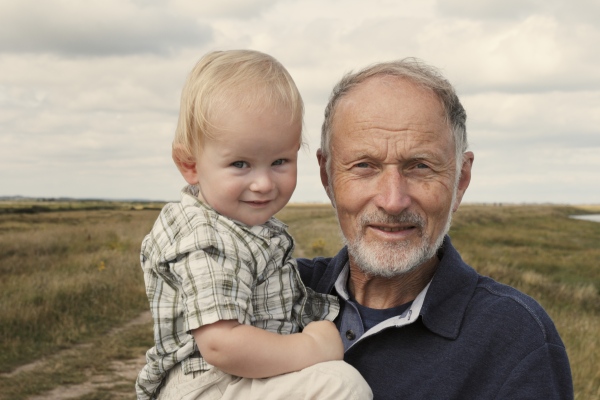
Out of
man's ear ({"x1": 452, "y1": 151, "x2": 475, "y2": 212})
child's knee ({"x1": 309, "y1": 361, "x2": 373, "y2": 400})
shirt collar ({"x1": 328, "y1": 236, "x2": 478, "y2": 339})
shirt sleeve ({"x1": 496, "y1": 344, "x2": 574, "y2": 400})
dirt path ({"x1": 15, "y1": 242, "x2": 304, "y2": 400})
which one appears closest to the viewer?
child's knee ({"x1": 309, "y1": 361, "x2": 373, "y2": 400})

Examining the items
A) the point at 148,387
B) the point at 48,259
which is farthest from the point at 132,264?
the point at 148,387

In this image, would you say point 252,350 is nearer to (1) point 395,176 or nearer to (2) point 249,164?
(2) point 249,164

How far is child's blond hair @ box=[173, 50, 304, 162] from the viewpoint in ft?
9.43

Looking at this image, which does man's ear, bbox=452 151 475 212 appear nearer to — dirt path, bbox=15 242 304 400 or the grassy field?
the grassy field

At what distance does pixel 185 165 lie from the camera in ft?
10.2

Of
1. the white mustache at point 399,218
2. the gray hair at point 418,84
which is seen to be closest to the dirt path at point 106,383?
the gray hair at point 418,84

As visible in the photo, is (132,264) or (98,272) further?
(132,264)

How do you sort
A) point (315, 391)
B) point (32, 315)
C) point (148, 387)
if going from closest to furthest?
point (315, 391) → point (148, 387) → point (32, 315)

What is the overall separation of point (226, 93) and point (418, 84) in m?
1.02

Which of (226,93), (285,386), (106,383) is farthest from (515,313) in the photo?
(106,383)

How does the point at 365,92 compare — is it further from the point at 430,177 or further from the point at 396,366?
the point at 396,366

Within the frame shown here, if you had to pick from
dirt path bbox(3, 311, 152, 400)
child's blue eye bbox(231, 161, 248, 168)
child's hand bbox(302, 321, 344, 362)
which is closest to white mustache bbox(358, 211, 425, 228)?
child's hand bbox(302, 321, 344, 362)

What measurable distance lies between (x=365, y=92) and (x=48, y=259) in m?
18.7

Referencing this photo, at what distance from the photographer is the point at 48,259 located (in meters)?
20.4
